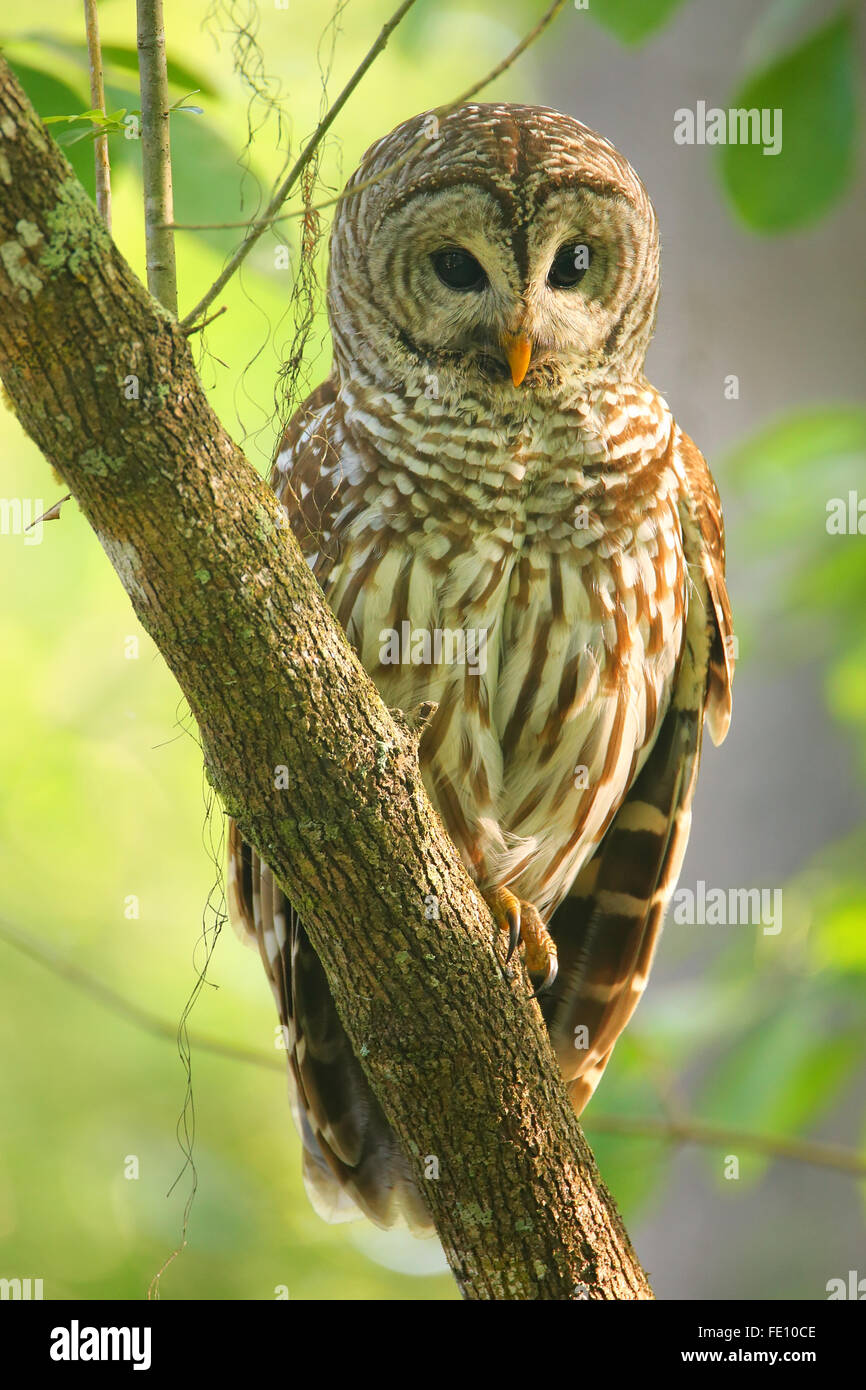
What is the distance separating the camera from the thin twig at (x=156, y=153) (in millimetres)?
1554

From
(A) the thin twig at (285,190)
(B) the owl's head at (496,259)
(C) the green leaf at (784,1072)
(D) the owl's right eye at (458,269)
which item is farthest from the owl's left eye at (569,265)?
(C) the green leaf at (784,1072)

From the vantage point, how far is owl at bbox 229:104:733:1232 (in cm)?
204

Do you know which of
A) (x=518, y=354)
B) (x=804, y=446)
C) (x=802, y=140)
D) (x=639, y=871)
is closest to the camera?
(x=518, y=354)

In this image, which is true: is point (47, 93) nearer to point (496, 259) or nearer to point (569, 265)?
point (496, 259)

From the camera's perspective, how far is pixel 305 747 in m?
1.52

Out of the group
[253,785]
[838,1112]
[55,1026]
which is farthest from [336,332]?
[55,1026]

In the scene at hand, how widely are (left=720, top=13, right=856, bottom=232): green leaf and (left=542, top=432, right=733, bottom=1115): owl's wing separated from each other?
2.11 ft

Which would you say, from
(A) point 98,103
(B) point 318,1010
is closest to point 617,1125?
(B) point 318,1010

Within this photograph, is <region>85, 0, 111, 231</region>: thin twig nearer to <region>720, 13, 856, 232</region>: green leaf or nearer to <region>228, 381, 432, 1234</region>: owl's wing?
<region>228, 381, 432, 1234</region>: owl's wing

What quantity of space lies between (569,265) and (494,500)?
41 cm

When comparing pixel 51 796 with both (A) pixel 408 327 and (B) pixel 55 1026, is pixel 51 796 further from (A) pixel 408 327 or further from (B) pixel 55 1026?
(A) pixel 408 327

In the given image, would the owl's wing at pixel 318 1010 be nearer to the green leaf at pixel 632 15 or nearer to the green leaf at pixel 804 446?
the green leaf at pixel 632 15

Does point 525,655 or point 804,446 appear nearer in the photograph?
point 525,655

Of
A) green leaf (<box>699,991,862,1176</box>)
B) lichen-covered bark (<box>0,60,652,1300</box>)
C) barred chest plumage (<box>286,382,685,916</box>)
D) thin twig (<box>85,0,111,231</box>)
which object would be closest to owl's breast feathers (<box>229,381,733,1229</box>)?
barred chest plumage (<box>286,382,685,916</box>)
